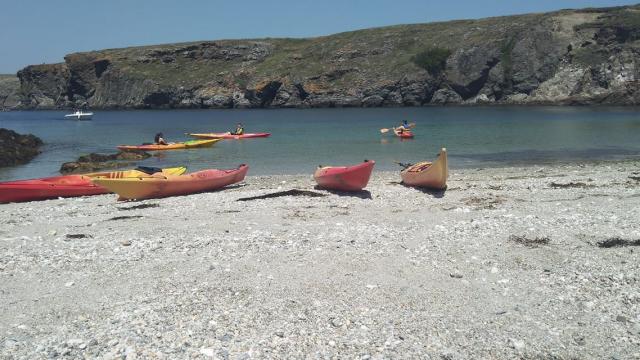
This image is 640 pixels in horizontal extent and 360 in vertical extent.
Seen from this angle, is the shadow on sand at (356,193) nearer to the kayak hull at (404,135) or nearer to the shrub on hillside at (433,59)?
the kayak hull at (404,135)

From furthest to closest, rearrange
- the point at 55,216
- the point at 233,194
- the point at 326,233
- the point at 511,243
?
1. the point at 233,194
2. the point at 55,216
3. the point at 326,233
4. the point at 511,243

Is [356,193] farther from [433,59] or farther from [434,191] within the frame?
[433,59]

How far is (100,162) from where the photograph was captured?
32281 mm

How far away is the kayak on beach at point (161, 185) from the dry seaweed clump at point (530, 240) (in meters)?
11.2

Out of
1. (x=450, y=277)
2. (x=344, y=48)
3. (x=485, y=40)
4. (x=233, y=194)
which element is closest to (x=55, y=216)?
(x=233, y=194)

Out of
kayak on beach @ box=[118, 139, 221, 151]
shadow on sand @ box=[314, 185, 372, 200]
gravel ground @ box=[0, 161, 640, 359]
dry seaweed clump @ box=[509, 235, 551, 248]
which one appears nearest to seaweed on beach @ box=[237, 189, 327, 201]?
shadow on sand @ box=[314, 185, 372, 200]

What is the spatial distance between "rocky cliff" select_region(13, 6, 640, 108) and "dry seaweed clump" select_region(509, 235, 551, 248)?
97.1m

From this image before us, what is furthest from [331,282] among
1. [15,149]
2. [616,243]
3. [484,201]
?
[15,149]

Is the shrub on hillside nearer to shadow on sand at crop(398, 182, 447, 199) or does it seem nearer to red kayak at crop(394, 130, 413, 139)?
red kayak at crop(394, 130, 413, 139)

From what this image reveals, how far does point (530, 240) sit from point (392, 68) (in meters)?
119

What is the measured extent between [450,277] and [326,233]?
334 centimetres

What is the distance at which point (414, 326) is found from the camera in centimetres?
760

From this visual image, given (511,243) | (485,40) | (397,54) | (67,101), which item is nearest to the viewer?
(511,243)

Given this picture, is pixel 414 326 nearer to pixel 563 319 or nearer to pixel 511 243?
pixel 563 319
